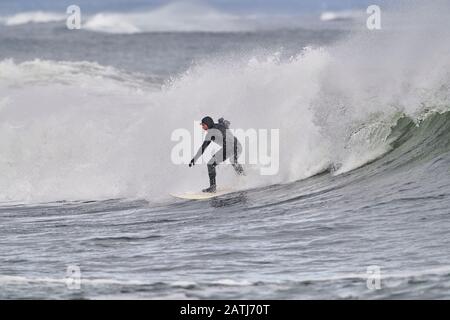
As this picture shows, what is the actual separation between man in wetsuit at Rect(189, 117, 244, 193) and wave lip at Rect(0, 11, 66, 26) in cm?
4862

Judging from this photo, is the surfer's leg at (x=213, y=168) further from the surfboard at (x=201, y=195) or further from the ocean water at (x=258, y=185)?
the ocean water at (x=258, y=185)

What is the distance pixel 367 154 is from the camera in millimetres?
15727

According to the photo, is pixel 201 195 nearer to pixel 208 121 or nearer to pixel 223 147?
pixel 223 147

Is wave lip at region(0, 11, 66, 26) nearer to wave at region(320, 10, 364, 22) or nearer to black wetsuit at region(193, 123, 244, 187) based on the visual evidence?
wave at region(320, 10, 364, 22)

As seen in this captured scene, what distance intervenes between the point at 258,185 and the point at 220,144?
1060 mm

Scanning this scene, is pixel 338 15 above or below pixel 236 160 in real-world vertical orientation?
above

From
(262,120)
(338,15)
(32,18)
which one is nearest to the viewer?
(262,120)

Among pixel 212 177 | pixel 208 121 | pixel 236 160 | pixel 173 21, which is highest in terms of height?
pixel 173 21

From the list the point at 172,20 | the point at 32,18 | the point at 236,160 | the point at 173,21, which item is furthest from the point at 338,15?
the point at 236,160

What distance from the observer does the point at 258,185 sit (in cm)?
1572

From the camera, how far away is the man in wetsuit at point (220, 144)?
14.8 meters

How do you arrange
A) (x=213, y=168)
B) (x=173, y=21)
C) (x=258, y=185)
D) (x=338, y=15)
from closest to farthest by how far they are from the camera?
(x=213, y=168), (x=258, y=185), (x=173, y=21), (x=338, y=15)

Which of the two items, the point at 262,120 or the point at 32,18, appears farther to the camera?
the point at 32,18

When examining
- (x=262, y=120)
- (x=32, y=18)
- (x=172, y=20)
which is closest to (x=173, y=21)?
(x=172, y=20)
